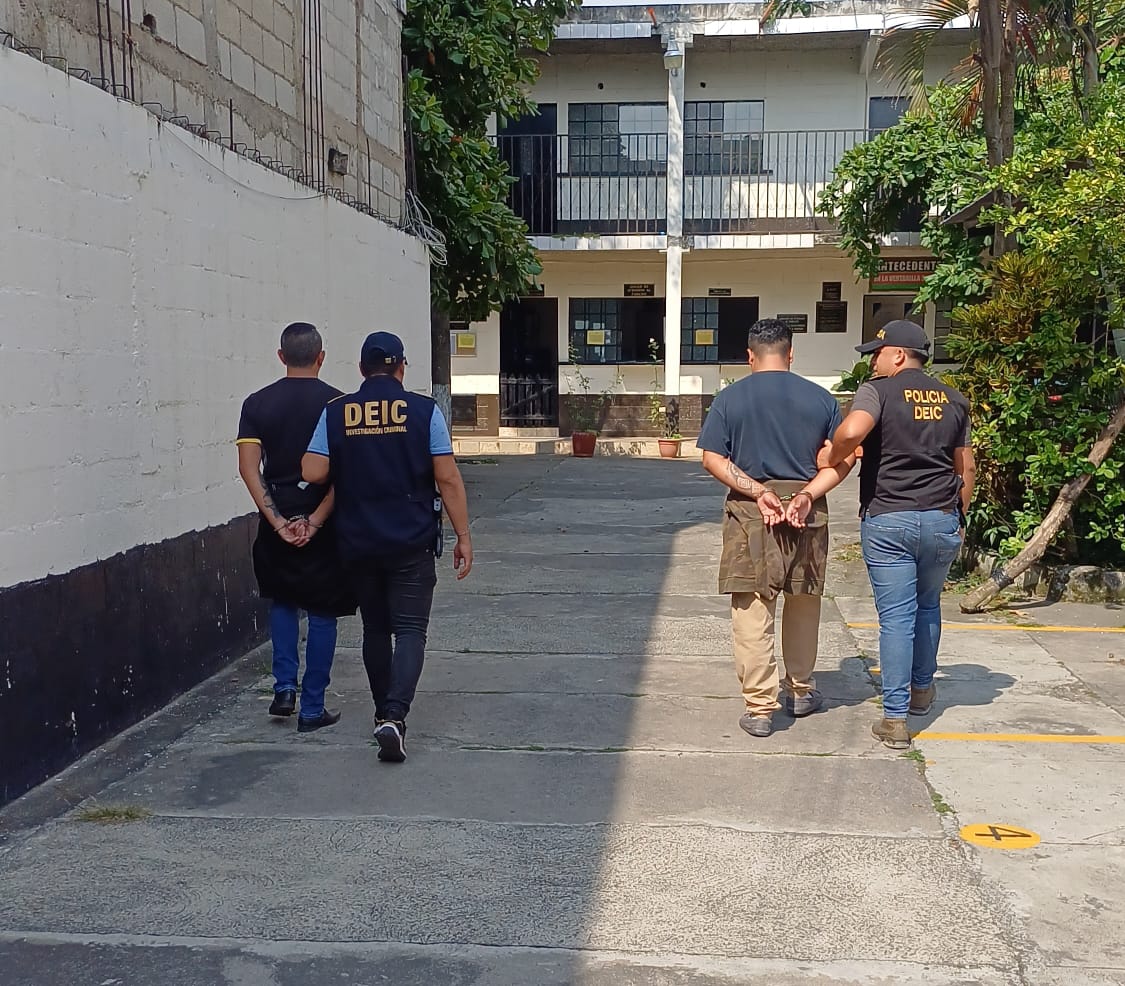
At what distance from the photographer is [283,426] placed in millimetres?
5406

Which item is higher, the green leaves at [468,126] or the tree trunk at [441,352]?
the green leaves at [468,126]

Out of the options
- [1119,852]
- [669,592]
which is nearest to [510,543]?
[669,592]

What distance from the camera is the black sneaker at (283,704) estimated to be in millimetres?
5641

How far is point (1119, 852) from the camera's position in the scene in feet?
13.5

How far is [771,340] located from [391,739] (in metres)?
2.47

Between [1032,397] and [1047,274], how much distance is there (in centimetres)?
89

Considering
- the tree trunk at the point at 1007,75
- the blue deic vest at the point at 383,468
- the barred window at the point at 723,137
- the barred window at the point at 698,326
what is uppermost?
the barred window at the point at 723,137

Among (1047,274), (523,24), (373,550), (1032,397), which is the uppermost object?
(523,24)

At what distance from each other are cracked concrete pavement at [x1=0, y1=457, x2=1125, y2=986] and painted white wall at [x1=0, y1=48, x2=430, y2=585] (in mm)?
1104


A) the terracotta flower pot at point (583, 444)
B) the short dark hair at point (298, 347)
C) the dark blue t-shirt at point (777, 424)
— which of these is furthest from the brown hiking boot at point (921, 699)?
the terracotta flower pot at point (583, 444)

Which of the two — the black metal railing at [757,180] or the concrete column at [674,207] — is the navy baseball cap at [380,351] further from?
the black metal railing at [757,180]

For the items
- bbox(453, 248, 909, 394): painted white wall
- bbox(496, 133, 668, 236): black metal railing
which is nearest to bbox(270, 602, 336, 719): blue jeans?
bbox(496, 133, 668, 236): black metal railing

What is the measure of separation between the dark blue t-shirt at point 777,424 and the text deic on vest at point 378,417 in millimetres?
1381

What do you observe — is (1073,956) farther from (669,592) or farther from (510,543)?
(510,543)
